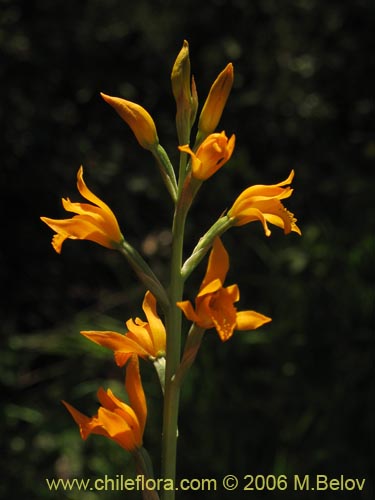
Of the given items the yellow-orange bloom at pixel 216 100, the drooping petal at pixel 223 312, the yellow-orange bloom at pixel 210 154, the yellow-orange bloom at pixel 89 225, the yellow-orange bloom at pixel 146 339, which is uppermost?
the yellow-orange bloom at pixel 216 100

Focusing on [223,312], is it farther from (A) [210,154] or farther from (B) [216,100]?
(B) [216,100]

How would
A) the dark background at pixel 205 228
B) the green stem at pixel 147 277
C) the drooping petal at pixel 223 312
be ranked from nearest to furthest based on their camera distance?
1. the drooping petal at pixel 223 312
2. the green stem at pixel 147 277
3. the dark background at pixel 205 228

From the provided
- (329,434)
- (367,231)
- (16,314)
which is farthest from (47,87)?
(329,434)

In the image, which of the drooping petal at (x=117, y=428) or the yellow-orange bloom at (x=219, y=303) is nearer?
the yellow-orange bloom at (x=219, y=303)

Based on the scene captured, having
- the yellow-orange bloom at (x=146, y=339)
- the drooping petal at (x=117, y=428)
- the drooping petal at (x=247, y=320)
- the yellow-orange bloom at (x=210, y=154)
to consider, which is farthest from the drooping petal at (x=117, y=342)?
the yellow-orange bloom at (x=210, y=154)

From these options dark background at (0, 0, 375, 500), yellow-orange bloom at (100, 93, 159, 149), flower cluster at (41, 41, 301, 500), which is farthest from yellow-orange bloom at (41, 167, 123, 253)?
dark background at (0, 0, 375, 500)

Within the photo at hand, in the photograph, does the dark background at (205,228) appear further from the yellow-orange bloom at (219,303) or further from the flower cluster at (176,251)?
the yellow-orange bloom at (219,303)
